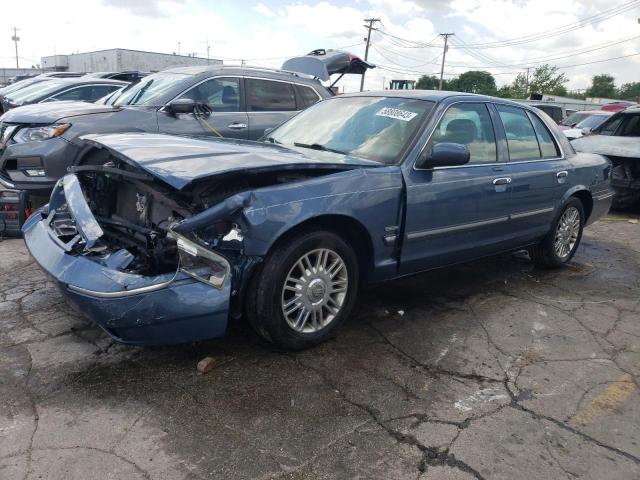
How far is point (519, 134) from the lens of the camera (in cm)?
480

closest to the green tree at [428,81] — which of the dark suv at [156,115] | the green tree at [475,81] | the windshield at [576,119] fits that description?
the green tree at [475,81]

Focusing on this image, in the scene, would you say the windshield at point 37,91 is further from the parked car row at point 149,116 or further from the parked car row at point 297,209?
the parked car row at point 297,209

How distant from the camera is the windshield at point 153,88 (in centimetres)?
646

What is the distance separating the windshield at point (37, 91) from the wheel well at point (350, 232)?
9.04 metres

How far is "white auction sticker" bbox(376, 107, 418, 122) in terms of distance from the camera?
13.3 feet

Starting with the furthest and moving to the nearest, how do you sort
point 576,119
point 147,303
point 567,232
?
point 576,119 < point 567,232 < point 147,303

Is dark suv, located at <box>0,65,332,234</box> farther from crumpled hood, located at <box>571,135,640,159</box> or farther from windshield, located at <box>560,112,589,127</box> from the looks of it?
windshield, located at <box>560,112,589,127</box>

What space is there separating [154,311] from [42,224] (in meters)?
1.48

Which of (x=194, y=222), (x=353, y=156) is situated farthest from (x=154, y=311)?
(x=353, y=156)

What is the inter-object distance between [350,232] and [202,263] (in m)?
1.09

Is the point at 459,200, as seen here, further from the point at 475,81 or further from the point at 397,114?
the point at 475,81

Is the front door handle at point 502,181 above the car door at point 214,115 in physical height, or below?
below

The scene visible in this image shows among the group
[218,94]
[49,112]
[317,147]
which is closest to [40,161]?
[49,112]

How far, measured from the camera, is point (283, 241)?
3.19m
